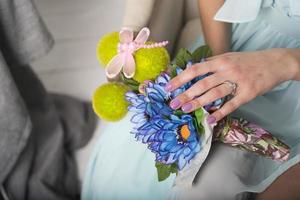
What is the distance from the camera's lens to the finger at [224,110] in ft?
1.93

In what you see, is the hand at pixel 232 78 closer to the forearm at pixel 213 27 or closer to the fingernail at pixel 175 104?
the fingernail at pixel 175 104

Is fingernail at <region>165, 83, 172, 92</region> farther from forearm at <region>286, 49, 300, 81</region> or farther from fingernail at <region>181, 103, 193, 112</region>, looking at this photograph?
forearm at <region>286, 49, 300, 81</region>

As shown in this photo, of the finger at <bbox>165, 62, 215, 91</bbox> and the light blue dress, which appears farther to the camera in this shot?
the light blue dress

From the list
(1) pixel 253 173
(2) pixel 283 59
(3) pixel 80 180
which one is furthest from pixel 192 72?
(3) pixel 80 180

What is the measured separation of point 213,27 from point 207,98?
291mm

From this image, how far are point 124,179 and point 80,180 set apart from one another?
1.17ft

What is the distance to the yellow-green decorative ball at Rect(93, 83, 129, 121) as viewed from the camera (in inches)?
25.2

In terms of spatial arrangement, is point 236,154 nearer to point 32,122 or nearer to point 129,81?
point 129,81

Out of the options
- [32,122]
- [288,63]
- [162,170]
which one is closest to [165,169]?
[162,170]

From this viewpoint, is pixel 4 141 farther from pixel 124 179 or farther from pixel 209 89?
pixel 209 89

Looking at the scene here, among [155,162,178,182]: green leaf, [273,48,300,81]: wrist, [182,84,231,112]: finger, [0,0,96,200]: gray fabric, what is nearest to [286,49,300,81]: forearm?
[273,48,300,81]: wrist

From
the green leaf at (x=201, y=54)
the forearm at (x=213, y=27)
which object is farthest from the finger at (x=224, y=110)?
the forearm at (x=213, y=27)

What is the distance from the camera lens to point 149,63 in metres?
0.62

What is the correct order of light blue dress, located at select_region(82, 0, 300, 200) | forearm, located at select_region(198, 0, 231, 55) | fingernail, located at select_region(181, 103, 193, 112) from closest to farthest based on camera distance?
fingernail, located at select_region(181, 103, 193, 112), light blue dress, located at select_region(82, 0, 300, 200), forearm, located at select_region(198, 0, 231, 55)
